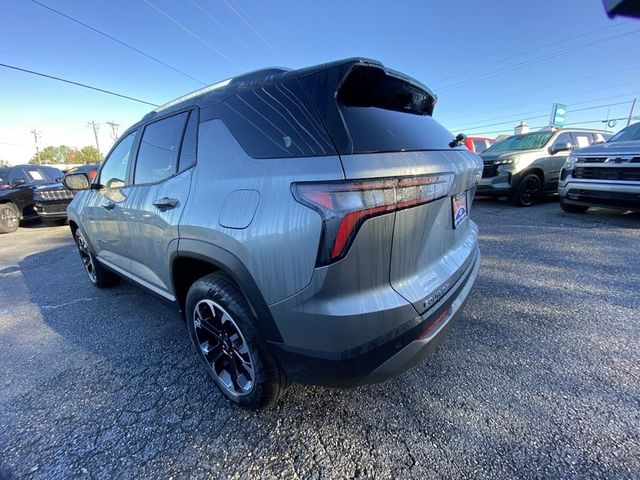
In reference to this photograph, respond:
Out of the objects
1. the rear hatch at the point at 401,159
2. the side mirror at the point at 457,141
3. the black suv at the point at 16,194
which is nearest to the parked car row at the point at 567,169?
the side mirror at the point at 457,141

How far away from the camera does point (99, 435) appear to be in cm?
173

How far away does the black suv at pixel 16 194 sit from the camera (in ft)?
27.9

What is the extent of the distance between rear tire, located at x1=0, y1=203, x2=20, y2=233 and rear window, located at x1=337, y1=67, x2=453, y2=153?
11.2 metres

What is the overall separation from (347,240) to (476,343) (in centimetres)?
173

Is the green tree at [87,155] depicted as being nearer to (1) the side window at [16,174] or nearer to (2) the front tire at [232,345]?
(1) the side window at [16,174]

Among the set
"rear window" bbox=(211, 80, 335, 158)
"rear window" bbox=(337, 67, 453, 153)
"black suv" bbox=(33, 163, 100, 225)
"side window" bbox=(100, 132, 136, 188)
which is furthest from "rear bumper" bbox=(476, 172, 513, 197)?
"black suv" bbox=(33, 163, 100, 225)

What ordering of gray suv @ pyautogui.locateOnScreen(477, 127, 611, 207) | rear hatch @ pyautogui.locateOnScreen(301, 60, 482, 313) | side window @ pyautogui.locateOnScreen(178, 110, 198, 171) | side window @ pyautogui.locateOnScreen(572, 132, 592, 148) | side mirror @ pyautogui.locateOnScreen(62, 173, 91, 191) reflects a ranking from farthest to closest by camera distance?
side window @ pyautogui.locateOnScreen(572, 132, 592, 148), gray suv @ pyautogui.locateOnScreen(477, 127, 611, 207), side mirror @ pyautogui.locateOnScreen(62, 173, 91, 191), side window @ pyautogui.locateOnScreen(178, 110, 198, 171), rear hatch @ pyautogui.locateOnScreen(301, 60, 482, 313)

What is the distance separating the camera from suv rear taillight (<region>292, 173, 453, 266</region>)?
118 centimetres

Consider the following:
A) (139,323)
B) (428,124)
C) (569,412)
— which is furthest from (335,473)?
(139,323)

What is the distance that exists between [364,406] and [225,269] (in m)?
1.14

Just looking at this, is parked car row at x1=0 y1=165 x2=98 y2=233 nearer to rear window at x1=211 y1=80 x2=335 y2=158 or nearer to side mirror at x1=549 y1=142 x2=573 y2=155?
rear window at x1=211 y1=80 x2=335 y2=158

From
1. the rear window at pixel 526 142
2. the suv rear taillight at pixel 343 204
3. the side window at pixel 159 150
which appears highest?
the rear window at pixel 526 142

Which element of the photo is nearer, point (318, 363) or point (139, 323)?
point (318, 363)

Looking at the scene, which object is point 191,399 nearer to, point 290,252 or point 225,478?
point 225,478
